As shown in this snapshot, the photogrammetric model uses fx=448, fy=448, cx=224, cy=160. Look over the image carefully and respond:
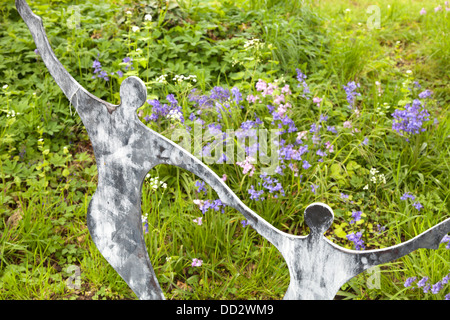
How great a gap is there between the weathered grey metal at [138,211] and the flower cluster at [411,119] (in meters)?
1.44

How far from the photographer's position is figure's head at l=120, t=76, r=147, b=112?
1302mm

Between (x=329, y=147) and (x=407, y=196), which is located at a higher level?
(x=329, y=147)

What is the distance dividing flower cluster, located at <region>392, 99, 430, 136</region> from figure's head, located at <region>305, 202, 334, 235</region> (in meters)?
1.53

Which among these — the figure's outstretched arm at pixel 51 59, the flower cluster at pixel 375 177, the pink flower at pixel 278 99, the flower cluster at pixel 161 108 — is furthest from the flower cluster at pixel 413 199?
the figure's outstretched arm at pixel 51 59

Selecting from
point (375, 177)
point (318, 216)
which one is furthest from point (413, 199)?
point (318, 216)

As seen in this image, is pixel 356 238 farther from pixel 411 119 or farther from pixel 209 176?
pixel 209 176

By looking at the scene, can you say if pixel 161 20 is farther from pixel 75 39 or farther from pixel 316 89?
pixel 316 89

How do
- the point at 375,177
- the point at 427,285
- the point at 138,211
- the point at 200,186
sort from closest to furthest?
1. the point at 138,211
2. the point at 427,285
3. the point at 200,186
4. the point at 375,177

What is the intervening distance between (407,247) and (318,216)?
0.85ft

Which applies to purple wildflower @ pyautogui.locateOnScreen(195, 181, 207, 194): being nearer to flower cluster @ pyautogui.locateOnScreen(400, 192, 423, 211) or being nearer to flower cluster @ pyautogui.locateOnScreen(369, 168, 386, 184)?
flower cluster @ pyautogui.locateOnScreen(369, 168, 386, 184)

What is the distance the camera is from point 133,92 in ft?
4.35

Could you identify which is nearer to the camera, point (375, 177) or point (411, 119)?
point (375, 177)

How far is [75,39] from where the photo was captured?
322cm

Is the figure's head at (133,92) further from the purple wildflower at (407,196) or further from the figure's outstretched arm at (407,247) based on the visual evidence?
the purple wildflower at (407,196)
